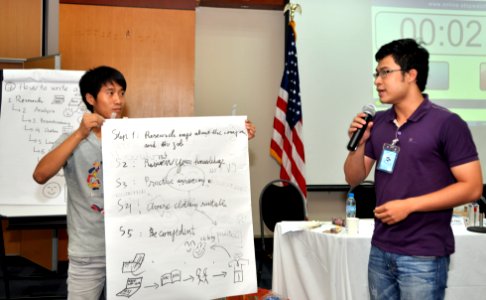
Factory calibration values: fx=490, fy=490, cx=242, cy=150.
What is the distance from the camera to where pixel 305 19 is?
537cm

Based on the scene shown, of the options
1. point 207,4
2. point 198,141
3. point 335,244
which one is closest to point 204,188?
point 198,141

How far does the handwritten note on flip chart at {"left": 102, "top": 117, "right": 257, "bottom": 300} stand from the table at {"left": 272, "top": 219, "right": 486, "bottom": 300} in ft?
3.20

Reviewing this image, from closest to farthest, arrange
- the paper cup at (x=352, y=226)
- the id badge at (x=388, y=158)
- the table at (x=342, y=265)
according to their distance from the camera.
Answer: the id badge at (x=388, y=158), the table at (x=342, y=265), the paper cup at (x=352, y=226)

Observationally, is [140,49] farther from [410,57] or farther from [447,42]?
[447,42]

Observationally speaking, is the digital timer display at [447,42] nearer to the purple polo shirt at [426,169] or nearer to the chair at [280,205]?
the chair at [280,205]

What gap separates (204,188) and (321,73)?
3.53m

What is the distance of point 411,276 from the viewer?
6.35ft

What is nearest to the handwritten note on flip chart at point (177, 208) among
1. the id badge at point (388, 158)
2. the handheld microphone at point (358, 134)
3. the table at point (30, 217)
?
the handheld microphone at point (358, 134)

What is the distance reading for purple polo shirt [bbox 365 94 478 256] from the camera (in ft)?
6.28

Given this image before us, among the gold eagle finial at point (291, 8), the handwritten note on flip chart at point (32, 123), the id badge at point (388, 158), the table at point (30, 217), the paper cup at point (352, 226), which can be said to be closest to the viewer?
the id badge at point (388, 158)

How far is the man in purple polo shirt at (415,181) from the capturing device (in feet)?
6.23

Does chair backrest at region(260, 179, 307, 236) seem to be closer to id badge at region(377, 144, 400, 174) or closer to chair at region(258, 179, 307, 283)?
chair at region(258, 179, 307, 283)

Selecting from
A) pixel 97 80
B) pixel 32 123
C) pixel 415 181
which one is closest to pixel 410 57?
pixel 415 181

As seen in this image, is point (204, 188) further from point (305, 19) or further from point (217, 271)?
point (305, 19)
